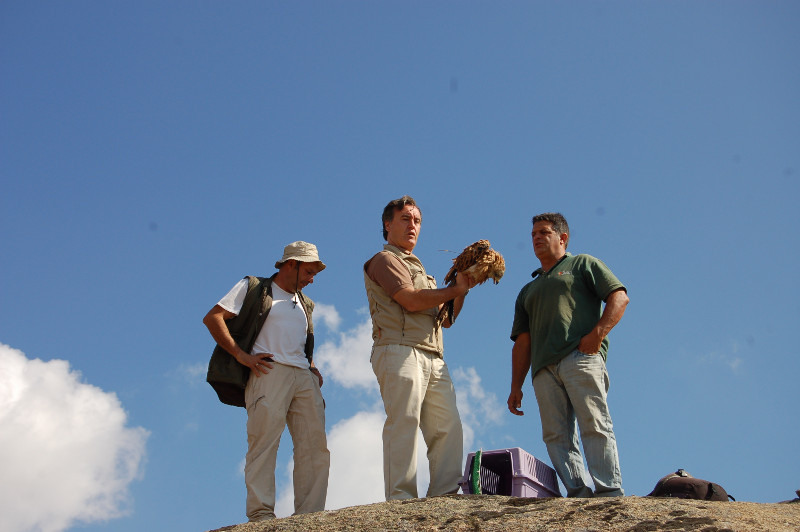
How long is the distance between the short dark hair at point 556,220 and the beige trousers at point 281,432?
2.47 m

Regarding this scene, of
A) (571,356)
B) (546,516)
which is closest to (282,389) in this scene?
(571,356)

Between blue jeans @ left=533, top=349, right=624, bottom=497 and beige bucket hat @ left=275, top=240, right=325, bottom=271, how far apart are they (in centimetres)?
229

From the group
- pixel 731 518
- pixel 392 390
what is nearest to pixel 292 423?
pixel 392 390

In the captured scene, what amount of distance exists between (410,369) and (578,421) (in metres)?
1.36

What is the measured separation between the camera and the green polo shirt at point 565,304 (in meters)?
6.32

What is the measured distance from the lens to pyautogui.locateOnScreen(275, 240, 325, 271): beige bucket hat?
7.10 metres

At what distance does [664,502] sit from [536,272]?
250 cm

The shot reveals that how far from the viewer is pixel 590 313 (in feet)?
21.2

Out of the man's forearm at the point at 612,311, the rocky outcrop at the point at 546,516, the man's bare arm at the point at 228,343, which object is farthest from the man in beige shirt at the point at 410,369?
the man's forearm at the point at 612,311

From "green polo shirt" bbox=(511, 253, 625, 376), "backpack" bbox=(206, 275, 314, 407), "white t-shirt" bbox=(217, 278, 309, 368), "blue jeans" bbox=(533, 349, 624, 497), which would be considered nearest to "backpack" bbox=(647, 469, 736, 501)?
"blue jeans" bbox=(533, 349, 624, 497)

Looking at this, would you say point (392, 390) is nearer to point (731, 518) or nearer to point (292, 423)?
point (292, 423)

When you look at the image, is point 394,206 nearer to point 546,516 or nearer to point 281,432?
point 281,432

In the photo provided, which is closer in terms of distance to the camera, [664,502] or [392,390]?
[664,502]

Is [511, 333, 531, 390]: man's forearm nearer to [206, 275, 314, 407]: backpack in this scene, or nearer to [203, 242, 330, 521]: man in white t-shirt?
→ [203, 242, 330, 521]: man in white t-shirt
